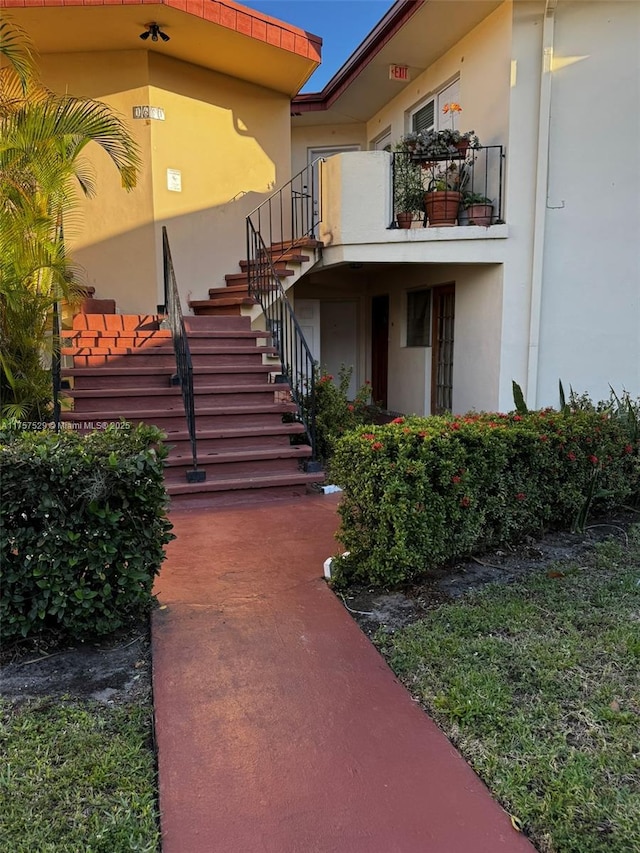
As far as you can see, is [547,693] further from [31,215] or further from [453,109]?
[453,109]

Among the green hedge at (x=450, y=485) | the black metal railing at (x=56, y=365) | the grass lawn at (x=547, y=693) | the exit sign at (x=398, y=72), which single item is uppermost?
the exit sign at (x=398, y=72)

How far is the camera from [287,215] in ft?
29.2

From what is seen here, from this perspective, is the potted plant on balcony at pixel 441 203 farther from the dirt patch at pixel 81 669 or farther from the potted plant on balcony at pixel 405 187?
the dirt patch at pixel 81 669

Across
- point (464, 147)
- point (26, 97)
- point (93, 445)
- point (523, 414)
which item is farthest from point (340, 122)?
point (93, 445)

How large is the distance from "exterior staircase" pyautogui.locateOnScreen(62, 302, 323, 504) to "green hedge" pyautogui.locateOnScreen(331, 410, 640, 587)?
203 cm

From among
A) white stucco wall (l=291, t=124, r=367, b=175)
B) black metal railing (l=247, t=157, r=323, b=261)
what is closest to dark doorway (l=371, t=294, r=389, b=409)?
black metal railing (l=247, t=157, r=323, b=261)

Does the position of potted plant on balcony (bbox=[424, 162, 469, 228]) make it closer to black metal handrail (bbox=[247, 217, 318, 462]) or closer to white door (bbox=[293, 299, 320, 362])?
black metal handrail (bbox=[247, 217, 318, 462])

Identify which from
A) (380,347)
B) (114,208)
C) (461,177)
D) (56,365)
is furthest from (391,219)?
(56,365)

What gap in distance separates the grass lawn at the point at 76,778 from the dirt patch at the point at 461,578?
126cm

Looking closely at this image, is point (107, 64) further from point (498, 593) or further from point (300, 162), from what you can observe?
point (498, 593)

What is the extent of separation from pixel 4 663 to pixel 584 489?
377 cm

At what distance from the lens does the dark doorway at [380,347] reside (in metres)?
10.7

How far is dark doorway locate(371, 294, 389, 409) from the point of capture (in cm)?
1066

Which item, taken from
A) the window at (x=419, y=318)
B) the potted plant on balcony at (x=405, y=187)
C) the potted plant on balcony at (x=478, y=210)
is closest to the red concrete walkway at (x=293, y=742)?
the potted plant on balcony at (x=478, y=210)
